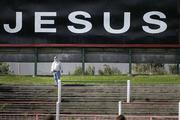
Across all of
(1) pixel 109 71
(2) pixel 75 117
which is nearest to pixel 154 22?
(1) pixel 109 71

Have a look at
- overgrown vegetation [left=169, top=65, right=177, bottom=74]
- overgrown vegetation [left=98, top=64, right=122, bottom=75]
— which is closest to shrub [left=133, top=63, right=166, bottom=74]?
overgrown vegetation [left=169, top=65, right=177, bottom=74]

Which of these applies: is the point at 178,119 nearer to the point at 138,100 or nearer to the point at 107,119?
the point at 107,119

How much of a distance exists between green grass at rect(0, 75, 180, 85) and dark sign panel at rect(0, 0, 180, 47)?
4.64 ft

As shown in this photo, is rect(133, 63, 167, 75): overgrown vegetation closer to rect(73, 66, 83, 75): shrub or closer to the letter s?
rect(73, 66, 83, 75): shrub

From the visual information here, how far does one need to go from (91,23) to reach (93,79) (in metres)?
2.28

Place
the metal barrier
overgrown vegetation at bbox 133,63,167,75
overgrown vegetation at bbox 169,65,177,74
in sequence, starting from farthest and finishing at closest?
overgrown vegetation at bbox 133,63,167,75, overgrown vegetation at bbox 169,65,177,74, the metal barrier

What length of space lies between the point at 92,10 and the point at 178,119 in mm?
11183

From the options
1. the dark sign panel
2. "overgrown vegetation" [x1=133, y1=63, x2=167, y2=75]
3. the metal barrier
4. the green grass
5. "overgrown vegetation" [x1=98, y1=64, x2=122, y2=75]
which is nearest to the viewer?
the metal barrier

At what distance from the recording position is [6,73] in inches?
1494

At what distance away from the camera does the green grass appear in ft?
105

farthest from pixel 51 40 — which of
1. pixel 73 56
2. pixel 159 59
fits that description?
pixel 159 59

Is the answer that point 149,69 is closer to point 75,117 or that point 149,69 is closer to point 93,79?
point 93,79

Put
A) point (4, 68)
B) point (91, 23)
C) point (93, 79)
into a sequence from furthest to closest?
1. point (4, 68)
2. point (93, 79)
3. point (91, 23)

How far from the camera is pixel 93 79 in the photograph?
33500 millimetres
